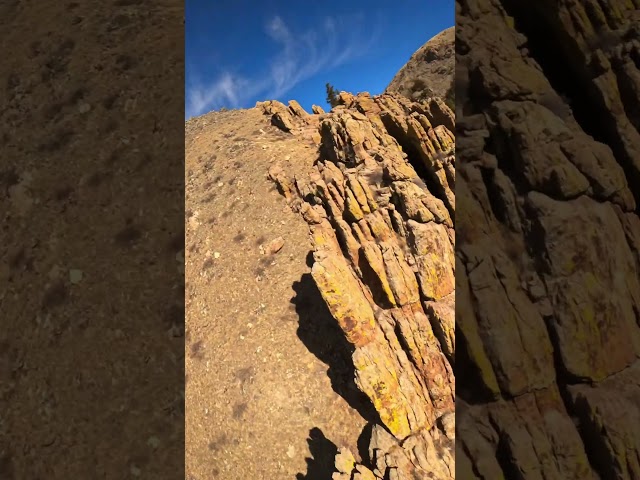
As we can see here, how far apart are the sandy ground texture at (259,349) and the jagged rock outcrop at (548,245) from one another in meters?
12.5

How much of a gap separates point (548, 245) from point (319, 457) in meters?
16.5

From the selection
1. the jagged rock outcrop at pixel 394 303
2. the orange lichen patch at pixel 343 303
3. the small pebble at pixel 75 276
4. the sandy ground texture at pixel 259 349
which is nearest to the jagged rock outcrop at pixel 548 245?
the jagged rock outcrop at pixel 394 303

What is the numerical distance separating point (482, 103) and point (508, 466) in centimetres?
773

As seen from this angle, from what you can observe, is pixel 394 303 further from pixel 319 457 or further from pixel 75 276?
pixel 75 276

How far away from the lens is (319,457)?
17.5 meters

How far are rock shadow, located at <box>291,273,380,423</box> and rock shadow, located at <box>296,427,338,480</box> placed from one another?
235 cm

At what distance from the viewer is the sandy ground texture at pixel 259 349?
1820cm

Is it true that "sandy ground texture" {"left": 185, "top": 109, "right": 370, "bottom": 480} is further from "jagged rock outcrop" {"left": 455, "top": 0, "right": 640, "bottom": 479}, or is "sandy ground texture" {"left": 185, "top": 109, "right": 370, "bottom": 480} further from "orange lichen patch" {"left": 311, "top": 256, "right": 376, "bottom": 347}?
"jagged rock outcrop" {"left": 455, "top": 0, "right": 640, "bottom": 479}

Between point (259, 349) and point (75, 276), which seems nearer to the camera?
point (75, 276)

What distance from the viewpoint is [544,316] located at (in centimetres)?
685

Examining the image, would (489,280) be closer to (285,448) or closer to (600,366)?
(600,366)

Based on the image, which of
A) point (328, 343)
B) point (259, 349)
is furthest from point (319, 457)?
point (259, 349)

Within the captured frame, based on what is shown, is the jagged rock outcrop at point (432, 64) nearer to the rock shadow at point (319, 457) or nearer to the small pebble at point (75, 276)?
the rock shadow at point (319, 457)

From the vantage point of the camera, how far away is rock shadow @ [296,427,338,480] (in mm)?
16750
